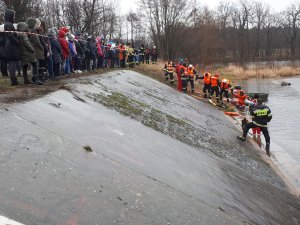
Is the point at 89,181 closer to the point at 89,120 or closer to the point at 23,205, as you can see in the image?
the point at 23,205

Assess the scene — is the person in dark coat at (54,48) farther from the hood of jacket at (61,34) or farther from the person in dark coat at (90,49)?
the person in dark coat at (90,49)

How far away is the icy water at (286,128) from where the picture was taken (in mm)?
13297

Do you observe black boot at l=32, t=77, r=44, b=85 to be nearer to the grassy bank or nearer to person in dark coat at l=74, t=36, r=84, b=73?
person in dark coat at l=74, t=36, r=84, b=73

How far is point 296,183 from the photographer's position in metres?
11.4

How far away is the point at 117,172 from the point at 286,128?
47.2 ft

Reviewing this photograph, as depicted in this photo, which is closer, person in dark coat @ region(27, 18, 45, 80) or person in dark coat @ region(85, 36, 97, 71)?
person in dark coat @ region(27, 18, 45, 80)

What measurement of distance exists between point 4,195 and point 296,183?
8758 mm

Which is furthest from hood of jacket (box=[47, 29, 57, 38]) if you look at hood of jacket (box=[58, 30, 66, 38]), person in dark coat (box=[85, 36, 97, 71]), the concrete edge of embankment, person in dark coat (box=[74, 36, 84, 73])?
the concrete edge of embankment

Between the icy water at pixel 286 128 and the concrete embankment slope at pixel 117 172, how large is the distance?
120 centimetres

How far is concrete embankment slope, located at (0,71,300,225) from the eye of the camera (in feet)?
17.2

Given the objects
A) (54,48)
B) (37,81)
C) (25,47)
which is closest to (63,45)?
(54,48)

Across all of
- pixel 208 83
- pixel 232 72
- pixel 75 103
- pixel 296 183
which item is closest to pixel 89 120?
pixel 75 103

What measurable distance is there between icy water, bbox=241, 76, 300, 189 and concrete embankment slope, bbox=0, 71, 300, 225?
1.20m

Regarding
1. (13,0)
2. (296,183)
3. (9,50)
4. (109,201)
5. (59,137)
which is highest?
(13,0)
